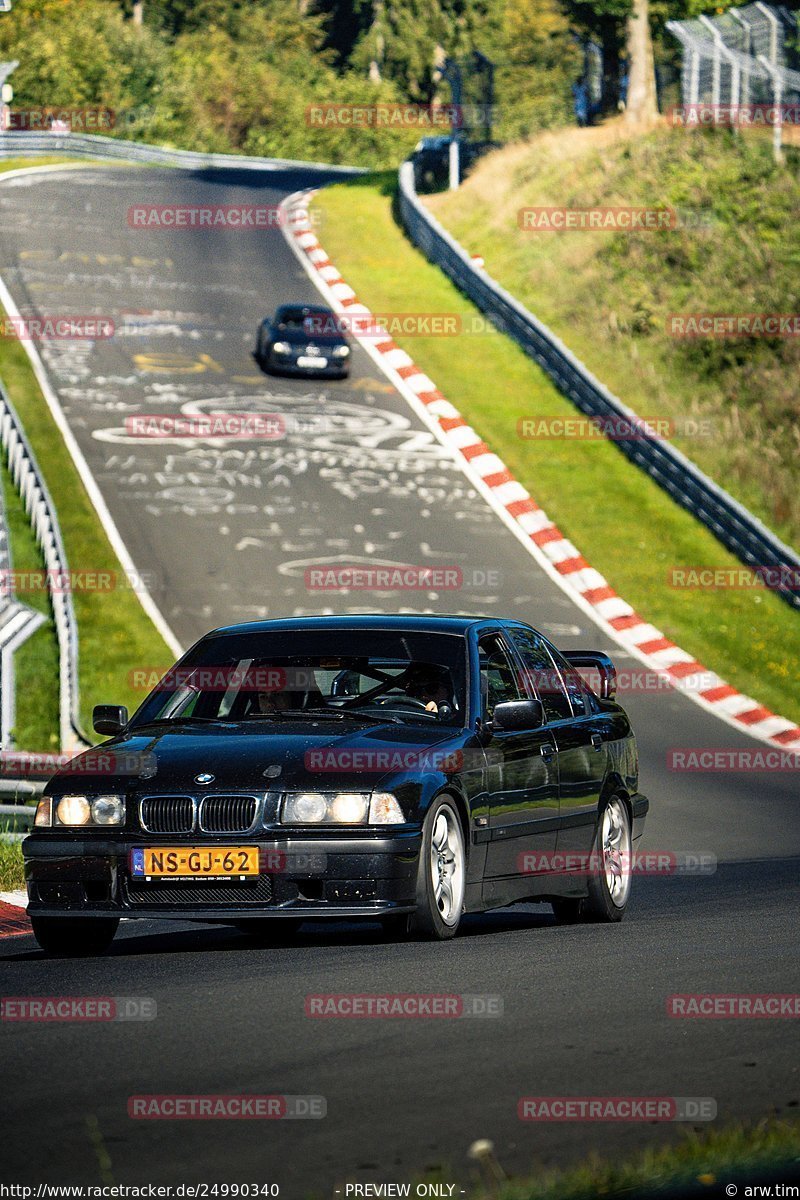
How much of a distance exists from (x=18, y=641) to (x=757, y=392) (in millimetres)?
20952

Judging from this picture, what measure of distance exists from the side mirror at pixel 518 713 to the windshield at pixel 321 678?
0.27 meters

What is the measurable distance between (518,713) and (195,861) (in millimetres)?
1735

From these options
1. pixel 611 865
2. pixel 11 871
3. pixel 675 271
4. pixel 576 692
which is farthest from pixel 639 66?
pixel 611 865

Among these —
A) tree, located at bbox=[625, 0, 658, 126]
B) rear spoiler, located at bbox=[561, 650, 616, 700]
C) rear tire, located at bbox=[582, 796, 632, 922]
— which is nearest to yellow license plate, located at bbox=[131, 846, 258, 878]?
rear tire, located at bbox=[582, 796, 632, 922]

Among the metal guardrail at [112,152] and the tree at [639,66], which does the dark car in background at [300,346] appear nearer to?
the tree at [639,66]

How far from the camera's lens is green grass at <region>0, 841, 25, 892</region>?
1140 cm

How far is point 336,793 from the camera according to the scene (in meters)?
8.45

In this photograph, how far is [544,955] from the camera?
8508 mm

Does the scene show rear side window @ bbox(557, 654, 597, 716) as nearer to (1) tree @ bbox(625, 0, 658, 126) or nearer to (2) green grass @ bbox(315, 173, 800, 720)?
(2) green grass @ bbox(315, 173, 800, 720)

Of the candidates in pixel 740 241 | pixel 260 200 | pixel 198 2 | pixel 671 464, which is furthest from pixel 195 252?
pixel 198 2

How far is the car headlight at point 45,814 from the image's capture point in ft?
28.9

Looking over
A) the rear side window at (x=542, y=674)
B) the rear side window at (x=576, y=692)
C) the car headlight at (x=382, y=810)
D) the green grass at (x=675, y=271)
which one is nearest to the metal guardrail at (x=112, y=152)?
the green grass at (x=675, y=271)

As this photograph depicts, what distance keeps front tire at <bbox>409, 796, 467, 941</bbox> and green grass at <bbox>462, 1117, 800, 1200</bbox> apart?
343 centimetres

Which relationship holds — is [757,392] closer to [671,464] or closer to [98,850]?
[671,464]
